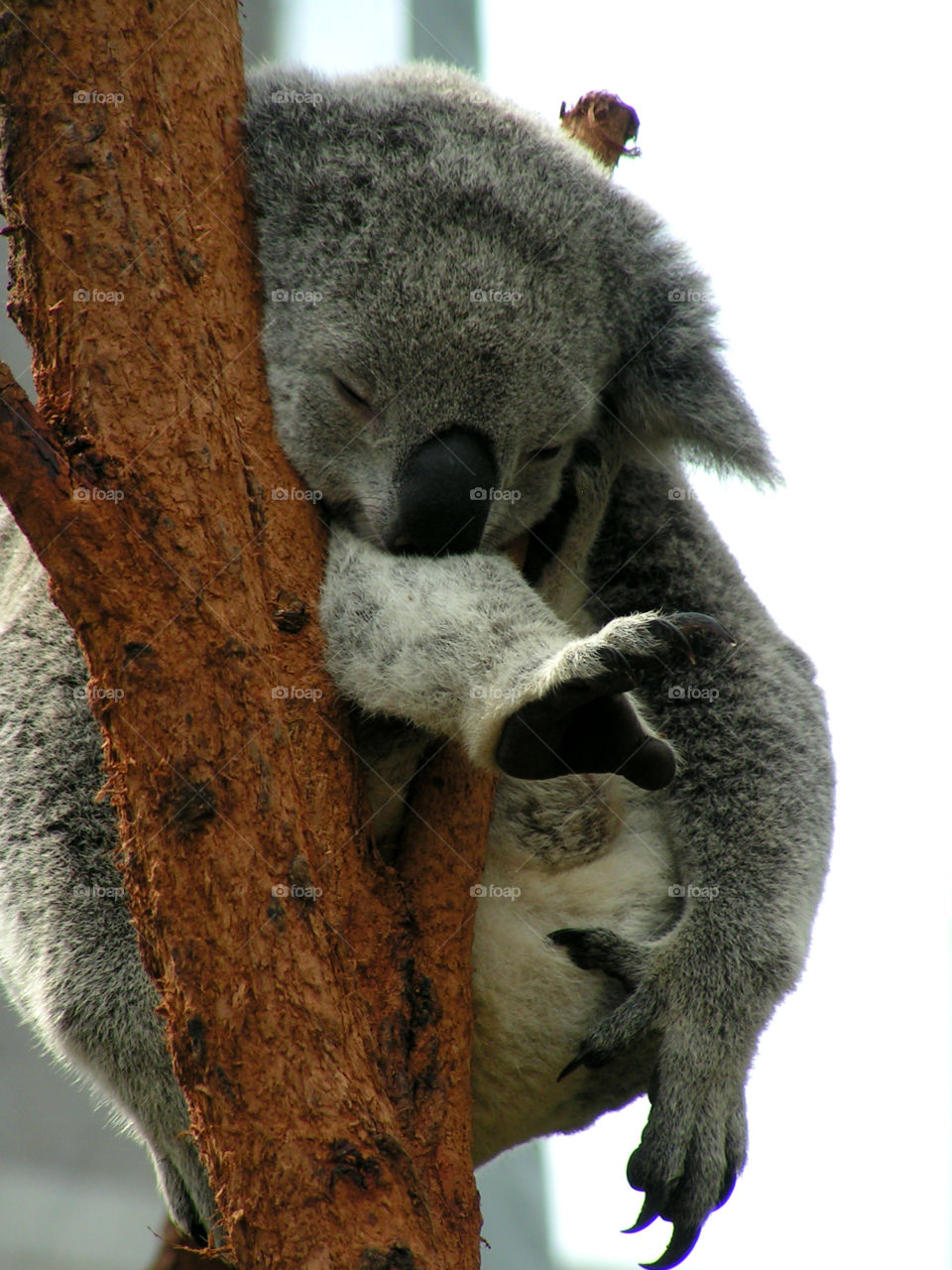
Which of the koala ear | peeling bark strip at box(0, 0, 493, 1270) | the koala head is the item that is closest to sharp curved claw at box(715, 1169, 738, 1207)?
peeling bark strip at box(0, 0, 493, 1270)

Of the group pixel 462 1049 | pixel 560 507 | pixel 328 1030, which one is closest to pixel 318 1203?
pixel 328 1030

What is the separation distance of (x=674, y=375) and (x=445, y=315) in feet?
2.22

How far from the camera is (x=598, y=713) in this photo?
66.0 inches

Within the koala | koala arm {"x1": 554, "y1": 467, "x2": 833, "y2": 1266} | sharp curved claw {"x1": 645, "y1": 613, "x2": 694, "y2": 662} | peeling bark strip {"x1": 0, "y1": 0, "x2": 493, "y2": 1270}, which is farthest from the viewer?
koala arm {"x1": 554, "y1": 467, "x2": 833, "y2": 1266}

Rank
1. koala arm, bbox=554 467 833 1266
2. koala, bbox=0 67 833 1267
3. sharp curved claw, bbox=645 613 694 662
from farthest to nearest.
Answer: koala arm, bbox=554 467 833 1266 < koala, bbox=0 67 833 1267 < sharp curved claw, bbox=645 613 694 662

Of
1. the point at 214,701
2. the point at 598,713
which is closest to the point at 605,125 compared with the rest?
the point at 598,713

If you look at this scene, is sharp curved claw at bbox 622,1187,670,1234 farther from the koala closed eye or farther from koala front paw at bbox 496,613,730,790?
the koala closed eye

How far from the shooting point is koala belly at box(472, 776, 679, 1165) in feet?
7.48

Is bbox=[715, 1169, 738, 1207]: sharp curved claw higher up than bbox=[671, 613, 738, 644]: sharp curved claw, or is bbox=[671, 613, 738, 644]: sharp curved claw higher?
bbox=[671, 613, 738, 644]: sharp curved claw

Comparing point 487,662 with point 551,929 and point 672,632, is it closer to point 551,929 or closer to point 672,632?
point 672,632

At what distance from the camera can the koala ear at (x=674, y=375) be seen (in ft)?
8.66

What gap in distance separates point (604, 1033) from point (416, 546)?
3.23 feet

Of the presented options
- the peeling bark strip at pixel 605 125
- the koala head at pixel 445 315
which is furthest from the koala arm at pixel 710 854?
the peeling bark strip at pixel 605 125

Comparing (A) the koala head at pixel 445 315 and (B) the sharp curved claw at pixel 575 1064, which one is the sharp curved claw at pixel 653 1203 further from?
(A) the koala head at pixel 445 315
